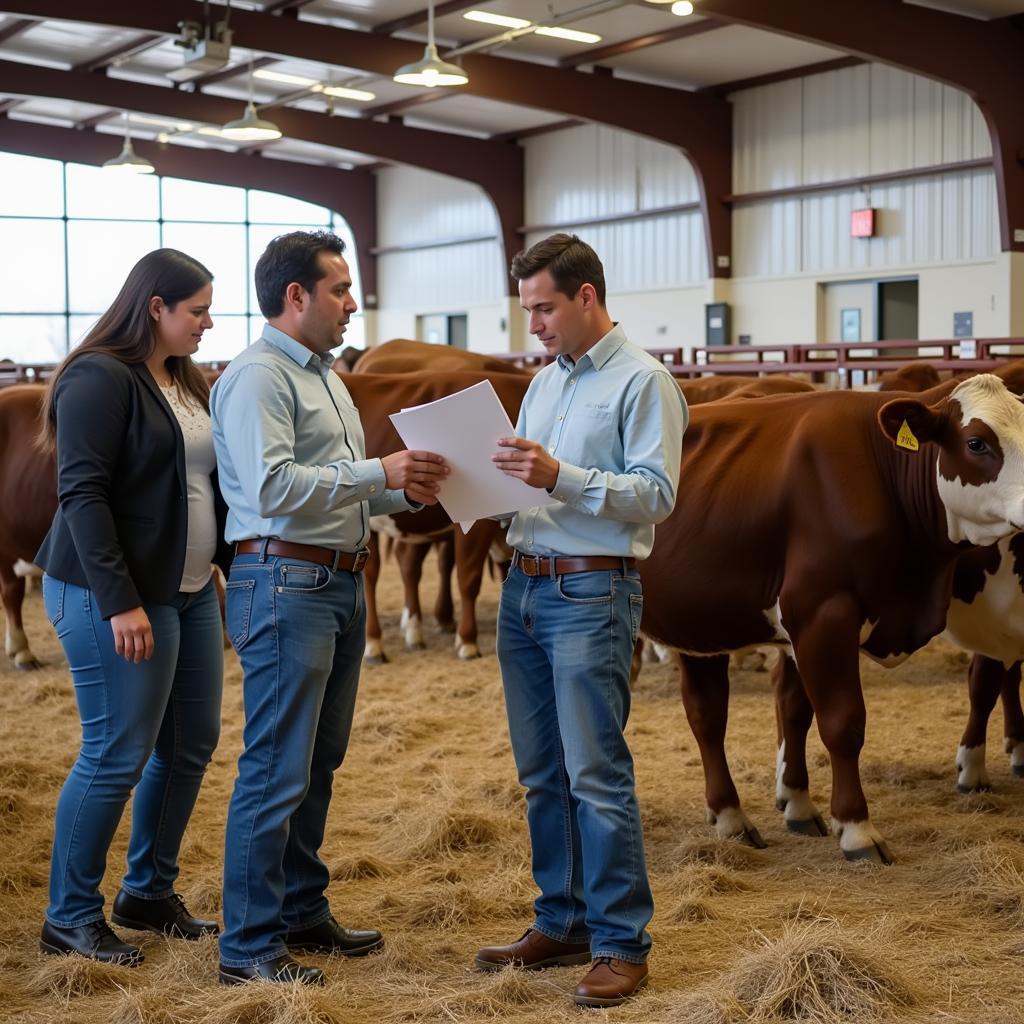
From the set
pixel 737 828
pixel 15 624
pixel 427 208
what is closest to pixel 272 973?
pixel 737 828

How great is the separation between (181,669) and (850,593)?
1.95m

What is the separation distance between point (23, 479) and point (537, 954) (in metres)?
4.67

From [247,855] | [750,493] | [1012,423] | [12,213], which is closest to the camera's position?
[247,855]

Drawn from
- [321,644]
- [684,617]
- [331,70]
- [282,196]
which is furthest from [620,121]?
[321,644]

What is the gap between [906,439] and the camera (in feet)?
13.1

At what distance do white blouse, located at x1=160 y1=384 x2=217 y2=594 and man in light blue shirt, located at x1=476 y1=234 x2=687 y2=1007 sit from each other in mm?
784

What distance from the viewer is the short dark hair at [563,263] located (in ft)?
9.62

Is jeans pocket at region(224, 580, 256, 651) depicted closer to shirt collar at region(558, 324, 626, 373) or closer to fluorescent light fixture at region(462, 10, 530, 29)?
shirt collar at region(558, 324, 626, 373)

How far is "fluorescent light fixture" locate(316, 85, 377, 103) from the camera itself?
60.9 feet

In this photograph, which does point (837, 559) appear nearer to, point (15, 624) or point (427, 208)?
point (15, 624)

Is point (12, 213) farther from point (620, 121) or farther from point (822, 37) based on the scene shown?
point (822, 37)

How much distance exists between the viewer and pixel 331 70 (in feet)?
61.7

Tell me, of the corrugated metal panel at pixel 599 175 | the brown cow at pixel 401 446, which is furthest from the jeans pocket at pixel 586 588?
the corrugated metal panel at pixel 599 175

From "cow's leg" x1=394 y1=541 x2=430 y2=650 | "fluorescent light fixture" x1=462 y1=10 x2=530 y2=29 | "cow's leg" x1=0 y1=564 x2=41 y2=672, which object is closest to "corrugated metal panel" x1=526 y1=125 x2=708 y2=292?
"fluorescent light fixture" x1=462 y1=10 x2=530 y2=29
